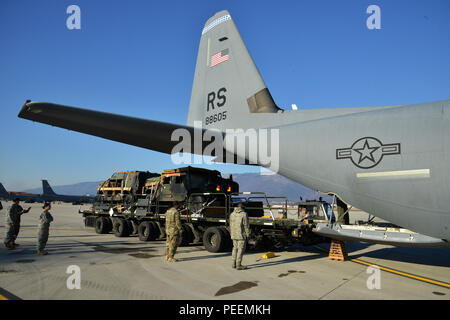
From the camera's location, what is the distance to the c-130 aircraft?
15.2 ft

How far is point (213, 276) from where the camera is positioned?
20.8 feet

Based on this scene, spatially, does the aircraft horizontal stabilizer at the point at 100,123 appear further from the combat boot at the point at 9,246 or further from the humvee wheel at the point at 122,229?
the humvee wheel at the point at 122,229

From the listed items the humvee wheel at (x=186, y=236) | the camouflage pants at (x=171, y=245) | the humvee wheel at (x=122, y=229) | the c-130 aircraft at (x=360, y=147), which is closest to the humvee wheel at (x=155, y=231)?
the humvee wheel at (x=186, y=236)

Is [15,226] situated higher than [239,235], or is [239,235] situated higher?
[239,235]

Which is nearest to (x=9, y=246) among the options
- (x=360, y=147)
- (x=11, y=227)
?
(x=11, y=227)

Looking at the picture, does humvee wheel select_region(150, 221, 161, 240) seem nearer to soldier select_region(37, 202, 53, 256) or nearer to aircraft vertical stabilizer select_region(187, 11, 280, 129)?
soldier select_region(37, 202, 53, 256)

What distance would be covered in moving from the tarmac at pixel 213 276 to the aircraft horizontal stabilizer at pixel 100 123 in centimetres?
288

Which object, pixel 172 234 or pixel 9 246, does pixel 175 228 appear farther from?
pixel 9 246

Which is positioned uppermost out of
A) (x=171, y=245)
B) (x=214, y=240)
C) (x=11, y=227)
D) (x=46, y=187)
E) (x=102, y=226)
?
(x=46, y=187)

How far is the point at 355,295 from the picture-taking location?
16.9 feet

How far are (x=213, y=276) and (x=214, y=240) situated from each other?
302cm

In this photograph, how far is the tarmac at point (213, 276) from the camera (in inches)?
202
